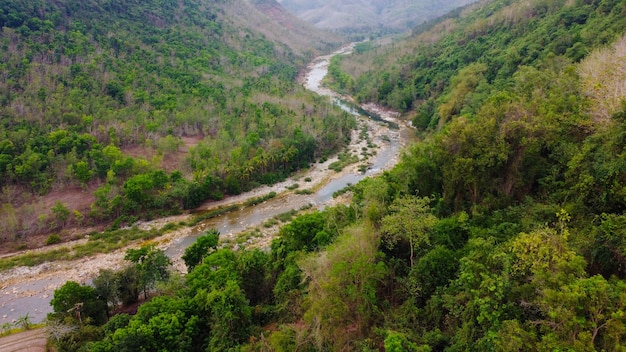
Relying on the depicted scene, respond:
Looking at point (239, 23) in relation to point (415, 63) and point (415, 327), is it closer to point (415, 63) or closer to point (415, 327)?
point (415, 63)

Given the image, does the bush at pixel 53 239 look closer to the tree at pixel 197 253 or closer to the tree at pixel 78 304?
the tree at pixel 78 304

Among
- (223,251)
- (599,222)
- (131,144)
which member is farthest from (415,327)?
(131,144)

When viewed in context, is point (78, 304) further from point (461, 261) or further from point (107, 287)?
point (461, 261)

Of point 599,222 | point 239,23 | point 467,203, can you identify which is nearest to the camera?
point 599,222

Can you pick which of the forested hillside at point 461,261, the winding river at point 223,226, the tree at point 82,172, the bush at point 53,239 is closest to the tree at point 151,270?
the forested hillside at point 461,261

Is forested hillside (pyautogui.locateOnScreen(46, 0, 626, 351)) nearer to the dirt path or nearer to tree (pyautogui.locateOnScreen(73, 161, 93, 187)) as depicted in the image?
the dirt path

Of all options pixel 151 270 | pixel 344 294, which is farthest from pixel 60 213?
pixel 344 294
